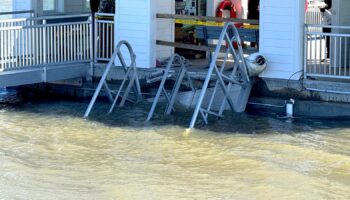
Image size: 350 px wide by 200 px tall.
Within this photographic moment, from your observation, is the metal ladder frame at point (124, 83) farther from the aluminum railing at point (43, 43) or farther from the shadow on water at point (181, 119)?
the aluminum railing at point (43, 43)

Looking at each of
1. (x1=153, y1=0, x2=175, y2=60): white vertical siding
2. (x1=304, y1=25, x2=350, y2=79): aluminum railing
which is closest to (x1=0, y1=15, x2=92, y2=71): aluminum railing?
(x1=153, y1=0, x2=175, y2=60): white vertical siding

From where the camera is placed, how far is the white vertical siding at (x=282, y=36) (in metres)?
14.8

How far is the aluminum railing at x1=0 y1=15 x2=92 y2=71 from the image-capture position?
50.1ft

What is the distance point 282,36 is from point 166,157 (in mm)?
4306

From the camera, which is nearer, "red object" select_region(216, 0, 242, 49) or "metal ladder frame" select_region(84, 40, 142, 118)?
"metal ladder frame" select_region(84, 40, 142, 118)

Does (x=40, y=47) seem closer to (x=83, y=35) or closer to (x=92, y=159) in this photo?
(x=83, y=35)

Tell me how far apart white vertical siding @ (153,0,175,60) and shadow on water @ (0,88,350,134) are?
1916 mm

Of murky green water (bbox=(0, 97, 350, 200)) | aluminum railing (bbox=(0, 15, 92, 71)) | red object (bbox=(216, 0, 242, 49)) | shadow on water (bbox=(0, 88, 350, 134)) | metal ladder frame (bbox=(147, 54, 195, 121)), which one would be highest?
red object (bbox=(216, 0, 242, 49))

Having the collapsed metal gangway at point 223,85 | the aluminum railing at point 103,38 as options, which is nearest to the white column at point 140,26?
the aluminum railing at point 103,38

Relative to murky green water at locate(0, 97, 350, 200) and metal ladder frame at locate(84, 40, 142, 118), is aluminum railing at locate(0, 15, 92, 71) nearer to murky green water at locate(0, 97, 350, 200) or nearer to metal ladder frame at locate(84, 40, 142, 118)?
murky green water at locate(0, 97, 350, 200)

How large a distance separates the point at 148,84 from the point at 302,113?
3081 millimetres

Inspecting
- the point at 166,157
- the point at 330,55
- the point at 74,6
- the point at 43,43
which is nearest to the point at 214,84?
the point at 330,55

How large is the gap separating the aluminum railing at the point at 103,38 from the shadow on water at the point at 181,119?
4.89 feet

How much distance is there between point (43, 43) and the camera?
15.9 metres
